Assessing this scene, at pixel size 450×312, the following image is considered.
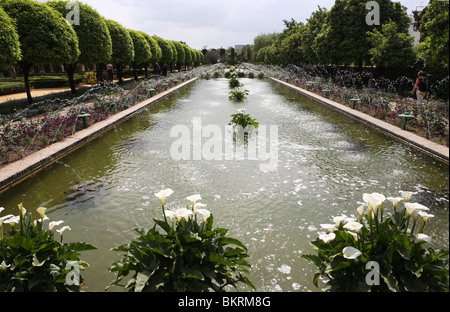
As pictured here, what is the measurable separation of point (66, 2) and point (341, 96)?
15.5 meters

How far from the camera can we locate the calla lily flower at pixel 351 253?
6.95ft

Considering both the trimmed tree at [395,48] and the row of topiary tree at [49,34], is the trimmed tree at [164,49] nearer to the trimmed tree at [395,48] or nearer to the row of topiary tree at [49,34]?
the row of topiary tree at [49,34]

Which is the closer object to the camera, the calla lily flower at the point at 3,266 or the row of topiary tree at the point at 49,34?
the calla lily flower at the point at 3,266

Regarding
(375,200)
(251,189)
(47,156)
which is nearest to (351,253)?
(375,200)

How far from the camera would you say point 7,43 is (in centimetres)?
1011

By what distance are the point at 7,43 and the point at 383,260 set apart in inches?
501

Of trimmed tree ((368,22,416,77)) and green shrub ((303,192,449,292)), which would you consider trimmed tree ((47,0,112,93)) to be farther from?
green shrub ((303,192,449,292))

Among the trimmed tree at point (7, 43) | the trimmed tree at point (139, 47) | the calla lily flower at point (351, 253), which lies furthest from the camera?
the trimmed tree at point (139, 47)

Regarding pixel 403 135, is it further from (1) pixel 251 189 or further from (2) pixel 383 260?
(2) pixel 383 260

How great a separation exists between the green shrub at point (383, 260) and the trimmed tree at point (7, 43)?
1215 centimetres

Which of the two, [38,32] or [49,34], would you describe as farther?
[49,34]

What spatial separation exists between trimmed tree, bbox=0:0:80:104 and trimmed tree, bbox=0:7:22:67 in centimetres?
146

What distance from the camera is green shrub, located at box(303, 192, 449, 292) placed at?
2.16m

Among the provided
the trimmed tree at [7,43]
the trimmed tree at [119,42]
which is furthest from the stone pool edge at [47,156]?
the trimmed tree at [119,42]
